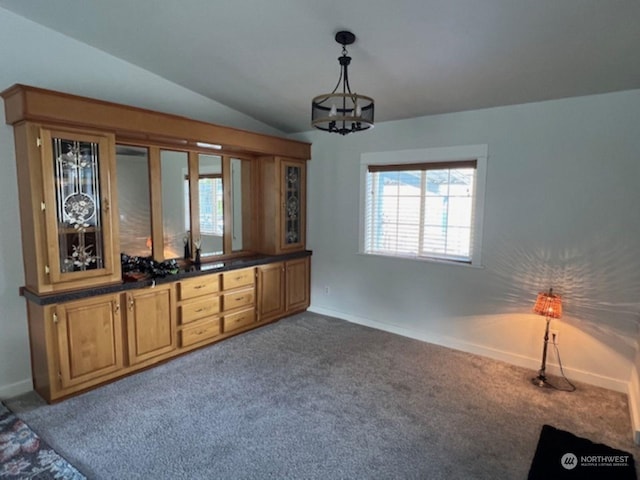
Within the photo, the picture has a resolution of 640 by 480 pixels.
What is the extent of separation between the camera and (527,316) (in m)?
3.38

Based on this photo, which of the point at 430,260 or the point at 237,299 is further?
the point at 237,299

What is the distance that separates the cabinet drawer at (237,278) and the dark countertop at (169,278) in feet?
0.19

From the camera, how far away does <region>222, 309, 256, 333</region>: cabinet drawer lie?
3932 millimetres

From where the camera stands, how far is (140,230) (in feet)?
11.7

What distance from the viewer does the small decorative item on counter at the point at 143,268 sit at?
324cm

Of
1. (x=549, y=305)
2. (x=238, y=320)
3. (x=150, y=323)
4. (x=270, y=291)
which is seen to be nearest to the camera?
(x=549, y=305)

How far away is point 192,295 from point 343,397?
5.61 ft

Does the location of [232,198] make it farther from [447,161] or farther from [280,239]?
[447,161]

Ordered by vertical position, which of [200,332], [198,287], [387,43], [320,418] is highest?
[387,43]

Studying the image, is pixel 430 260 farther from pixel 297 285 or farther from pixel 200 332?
pixel 200 332

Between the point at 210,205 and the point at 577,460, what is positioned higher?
the point at 210,205

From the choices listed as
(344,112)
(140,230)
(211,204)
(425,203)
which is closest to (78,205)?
(140,230)

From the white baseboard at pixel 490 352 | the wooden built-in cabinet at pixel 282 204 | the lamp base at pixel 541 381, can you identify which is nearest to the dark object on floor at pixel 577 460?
the lamp base at pixel 541 381

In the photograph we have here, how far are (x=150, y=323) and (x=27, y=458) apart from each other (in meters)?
1.23
